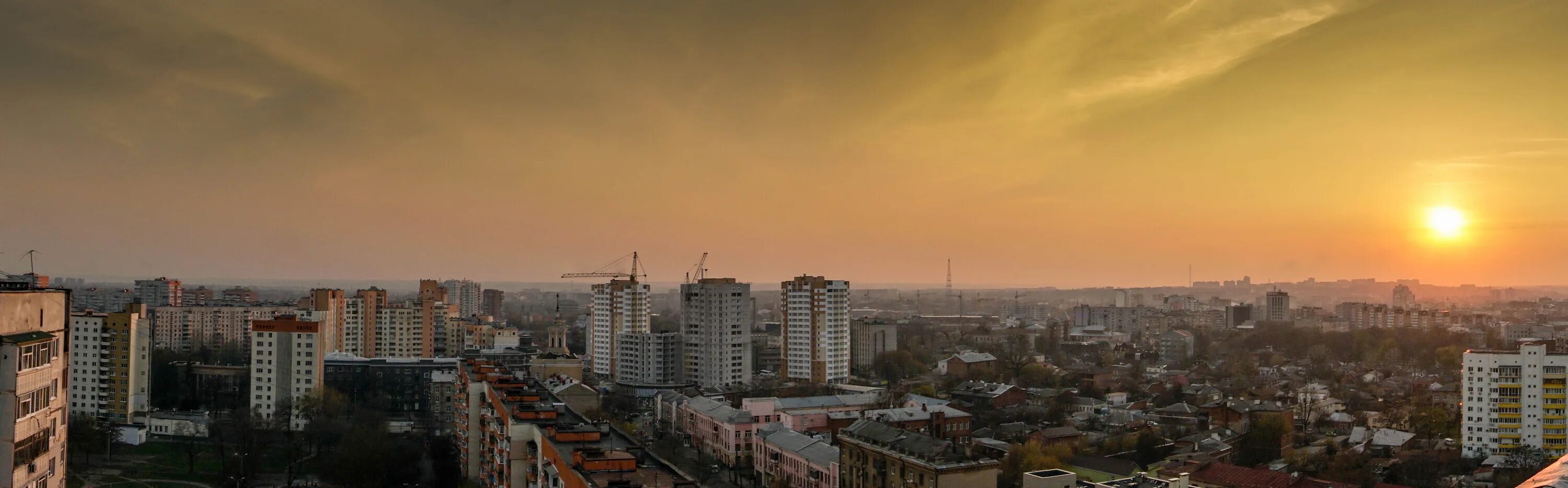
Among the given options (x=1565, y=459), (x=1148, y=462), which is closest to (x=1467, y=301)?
(x=1148, y=462)

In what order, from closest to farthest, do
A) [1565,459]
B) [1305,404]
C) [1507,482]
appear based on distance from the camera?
[1565,459], [1507,482], [1305,404]

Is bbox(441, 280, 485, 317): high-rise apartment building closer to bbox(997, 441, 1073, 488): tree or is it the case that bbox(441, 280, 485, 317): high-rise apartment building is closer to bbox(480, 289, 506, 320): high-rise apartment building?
bbox(480, 289, 506, 320): high-rise apartment building

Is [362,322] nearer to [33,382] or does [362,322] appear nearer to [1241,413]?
[1241,413]

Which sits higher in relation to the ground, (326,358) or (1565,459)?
(1565,459)

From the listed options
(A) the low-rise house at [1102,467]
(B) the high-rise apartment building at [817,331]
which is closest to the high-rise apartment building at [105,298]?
(B) the high-rise apartment building at [817,331]

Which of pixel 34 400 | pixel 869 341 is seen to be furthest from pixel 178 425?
pixel 869 341

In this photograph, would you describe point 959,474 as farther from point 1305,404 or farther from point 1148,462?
point 1305,404
